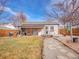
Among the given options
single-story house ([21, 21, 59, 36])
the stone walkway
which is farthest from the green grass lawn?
single-story house ([21, 21, 59, 36])

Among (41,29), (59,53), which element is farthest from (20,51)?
(41,29)

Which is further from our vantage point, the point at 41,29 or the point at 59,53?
the point at 41,29

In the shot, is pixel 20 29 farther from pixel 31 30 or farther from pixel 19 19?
pixel 19 19

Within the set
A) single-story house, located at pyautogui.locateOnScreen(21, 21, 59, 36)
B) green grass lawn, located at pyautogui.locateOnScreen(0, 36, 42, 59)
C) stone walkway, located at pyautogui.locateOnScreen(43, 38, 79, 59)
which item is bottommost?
stone walkway, located at pyautogui.locateOnScreen(43, 38, 79, 59)

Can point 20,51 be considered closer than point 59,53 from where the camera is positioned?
No

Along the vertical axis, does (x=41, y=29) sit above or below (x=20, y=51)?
above

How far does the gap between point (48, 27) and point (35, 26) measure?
8.08 ft

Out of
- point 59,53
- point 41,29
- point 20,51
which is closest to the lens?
point 59,53

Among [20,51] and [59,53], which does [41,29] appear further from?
[59,53]

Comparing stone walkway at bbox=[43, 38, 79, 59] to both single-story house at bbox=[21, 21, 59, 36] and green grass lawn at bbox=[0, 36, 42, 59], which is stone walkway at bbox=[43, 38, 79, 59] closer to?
green grass lawn at bbox=[0, 36, 42, 59]

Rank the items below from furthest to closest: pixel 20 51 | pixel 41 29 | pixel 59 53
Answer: pixel 41 29 < pixel 20 51 < pixel 59 53

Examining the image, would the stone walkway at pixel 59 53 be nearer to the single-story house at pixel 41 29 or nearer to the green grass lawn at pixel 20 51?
the green grass lawn at pixel 20 51

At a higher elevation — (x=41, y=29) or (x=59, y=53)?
(x=41, y=29)

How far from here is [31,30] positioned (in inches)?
Answer: 1060
